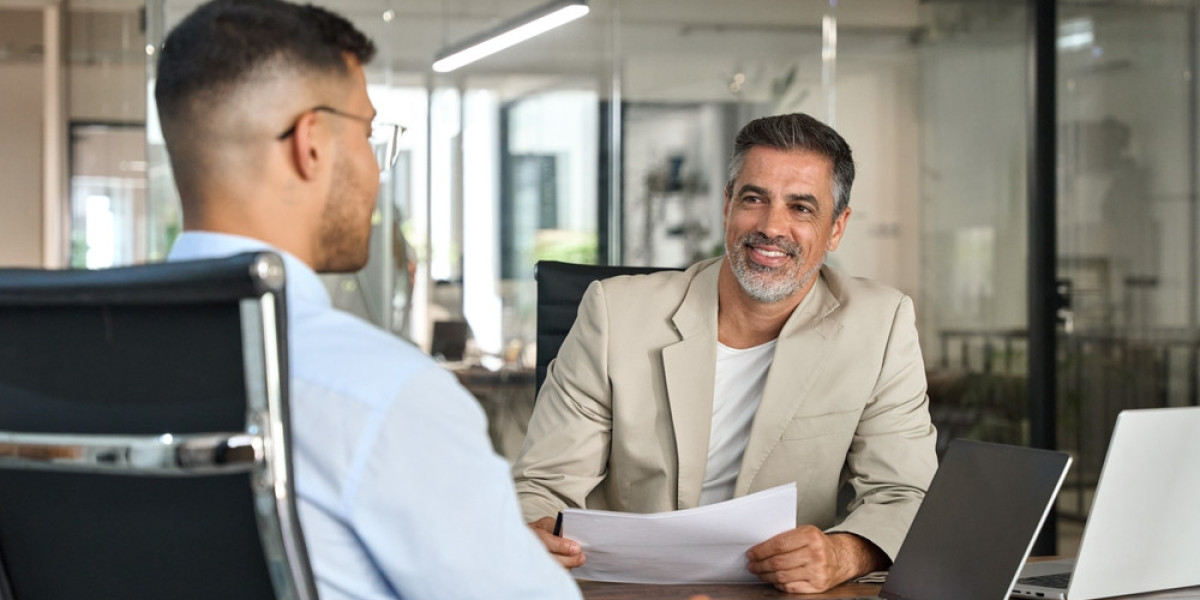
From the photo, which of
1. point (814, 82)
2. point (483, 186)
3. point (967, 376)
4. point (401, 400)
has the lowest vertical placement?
point (967, 376)

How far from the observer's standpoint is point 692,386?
2.07m

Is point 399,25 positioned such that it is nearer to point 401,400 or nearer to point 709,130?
point 709,130

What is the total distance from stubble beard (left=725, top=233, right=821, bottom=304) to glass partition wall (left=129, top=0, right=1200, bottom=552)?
3444 mm

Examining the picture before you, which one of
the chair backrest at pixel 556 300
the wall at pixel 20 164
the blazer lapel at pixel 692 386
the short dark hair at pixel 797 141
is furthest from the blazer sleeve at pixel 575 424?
the wall at pixel 20 164

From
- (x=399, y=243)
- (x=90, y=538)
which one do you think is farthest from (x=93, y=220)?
(x=90, y=538)

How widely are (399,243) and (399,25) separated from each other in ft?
3.08

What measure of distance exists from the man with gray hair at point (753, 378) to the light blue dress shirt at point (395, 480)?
99 cm

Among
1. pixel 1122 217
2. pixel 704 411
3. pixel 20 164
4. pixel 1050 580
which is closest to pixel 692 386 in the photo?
pixel 704 411

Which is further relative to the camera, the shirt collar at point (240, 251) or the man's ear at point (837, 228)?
the man's ear at point (837, 228)

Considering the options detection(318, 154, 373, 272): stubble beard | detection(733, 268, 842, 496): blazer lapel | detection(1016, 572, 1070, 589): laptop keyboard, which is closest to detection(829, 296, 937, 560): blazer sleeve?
detection(733, 268, 842, 496): blazer lapel

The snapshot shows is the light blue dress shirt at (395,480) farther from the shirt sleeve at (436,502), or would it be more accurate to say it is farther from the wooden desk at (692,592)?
the wooden desk at (692,592)

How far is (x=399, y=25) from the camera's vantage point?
5473mm

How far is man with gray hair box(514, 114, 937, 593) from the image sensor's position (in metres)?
2.01

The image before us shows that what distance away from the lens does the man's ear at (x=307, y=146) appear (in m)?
0.99
